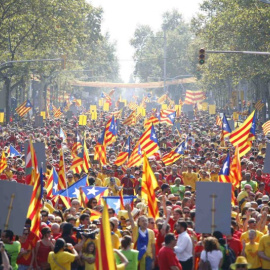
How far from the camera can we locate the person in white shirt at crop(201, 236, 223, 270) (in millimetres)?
11258

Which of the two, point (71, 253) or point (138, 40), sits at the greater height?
point (138, 40)

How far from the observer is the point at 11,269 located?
36.4 ft

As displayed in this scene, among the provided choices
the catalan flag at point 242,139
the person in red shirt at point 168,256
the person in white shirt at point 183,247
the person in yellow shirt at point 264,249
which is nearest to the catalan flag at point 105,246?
the person in red shirt at point 168,256

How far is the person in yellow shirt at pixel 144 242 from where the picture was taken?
1231 cm

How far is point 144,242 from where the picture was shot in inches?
486

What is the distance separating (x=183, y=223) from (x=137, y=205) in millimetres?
2604

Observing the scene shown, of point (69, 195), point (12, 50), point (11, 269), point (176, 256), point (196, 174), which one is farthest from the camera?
point (12, 50)

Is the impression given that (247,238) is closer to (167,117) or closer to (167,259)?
(167,259)

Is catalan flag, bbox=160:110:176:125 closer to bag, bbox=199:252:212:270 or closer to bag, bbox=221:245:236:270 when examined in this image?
bag, bbox=221:245:236:270

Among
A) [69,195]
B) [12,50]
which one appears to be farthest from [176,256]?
[12,50]

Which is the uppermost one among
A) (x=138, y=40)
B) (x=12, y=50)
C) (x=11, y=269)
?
(x=138, y=40)

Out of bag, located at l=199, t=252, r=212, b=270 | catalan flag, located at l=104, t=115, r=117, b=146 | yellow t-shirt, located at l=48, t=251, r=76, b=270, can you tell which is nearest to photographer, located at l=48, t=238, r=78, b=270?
yellow t-shirt, located at l=48, t=251, r=76, b=270

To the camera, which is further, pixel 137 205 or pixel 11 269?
pixel 137 205

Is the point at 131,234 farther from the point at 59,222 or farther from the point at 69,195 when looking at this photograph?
the point at 69,195
